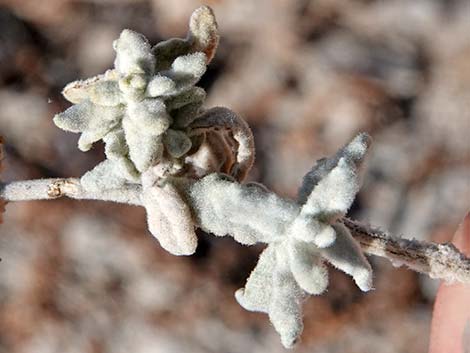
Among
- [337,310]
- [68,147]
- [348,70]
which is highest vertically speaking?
[348,70]

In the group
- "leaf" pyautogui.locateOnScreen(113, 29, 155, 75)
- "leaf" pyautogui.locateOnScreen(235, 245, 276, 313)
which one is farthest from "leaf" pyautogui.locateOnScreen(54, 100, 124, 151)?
"leaf" pyautogui.locateOnScreen(235, 245, 276, 313)

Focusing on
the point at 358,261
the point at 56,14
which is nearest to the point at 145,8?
the point at 56,14

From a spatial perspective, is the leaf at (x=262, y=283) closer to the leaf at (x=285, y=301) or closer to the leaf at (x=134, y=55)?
the leaf at (x=285, y=301)

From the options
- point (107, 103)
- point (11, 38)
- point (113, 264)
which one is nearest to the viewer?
point (107, 103)

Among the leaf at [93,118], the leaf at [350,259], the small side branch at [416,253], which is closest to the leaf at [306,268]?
the leaf at [350,259]

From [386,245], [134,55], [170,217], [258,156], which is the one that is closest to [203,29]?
[134,55]

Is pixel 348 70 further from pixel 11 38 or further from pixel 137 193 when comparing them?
pixel 137 193

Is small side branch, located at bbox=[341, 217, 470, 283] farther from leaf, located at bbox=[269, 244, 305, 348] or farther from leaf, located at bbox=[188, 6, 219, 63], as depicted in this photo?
leaf, located at bbox=[188, 6, 219, 63]

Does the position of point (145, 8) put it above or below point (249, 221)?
below
